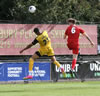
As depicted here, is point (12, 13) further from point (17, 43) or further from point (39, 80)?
point (39, 80)

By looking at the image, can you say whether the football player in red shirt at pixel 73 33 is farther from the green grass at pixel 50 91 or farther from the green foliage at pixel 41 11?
the green foliage at pixel 41 11

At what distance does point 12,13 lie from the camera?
96.2 feet

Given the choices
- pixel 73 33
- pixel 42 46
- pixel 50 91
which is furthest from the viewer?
pixel 73 33

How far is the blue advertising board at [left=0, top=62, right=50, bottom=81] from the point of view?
1973 cm

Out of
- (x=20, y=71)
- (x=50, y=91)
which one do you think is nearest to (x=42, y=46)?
(x=50, y=91)

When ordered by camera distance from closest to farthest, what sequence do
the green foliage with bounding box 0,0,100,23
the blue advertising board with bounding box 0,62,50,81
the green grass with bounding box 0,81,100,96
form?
the green grass with bounding box 0,81,100,96 < the blue advertising board with bounding box 0,62,50,81 < the green foliage with bounding box 0,0,100,23

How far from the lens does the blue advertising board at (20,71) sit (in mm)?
19725

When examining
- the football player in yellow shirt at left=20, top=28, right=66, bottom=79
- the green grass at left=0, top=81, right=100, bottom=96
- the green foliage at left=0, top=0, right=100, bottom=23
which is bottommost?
the green grass at left=0, top=81, right=100, bottom=96

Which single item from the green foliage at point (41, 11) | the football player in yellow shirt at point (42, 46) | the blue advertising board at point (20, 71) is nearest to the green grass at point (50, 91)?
the football player in yellow shirt at point (42, 46)

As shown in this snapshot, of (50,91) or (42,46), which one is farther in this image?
(42,46)

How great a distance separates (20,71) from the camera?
20094mm

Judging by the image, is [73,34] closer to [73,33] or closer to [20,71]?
[73,33]

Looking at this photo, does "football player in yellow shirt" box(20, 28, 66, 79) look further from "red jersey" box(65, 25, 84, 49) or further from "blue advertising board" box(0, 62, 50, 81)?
"blue advertising board" box(0, 62, 50, 81)

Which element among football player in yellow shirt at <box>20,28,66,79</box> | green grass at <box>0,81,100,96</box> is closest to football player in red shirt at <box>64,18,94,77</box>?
football player in yellow shirt at <box>20,28,66,79</box>
